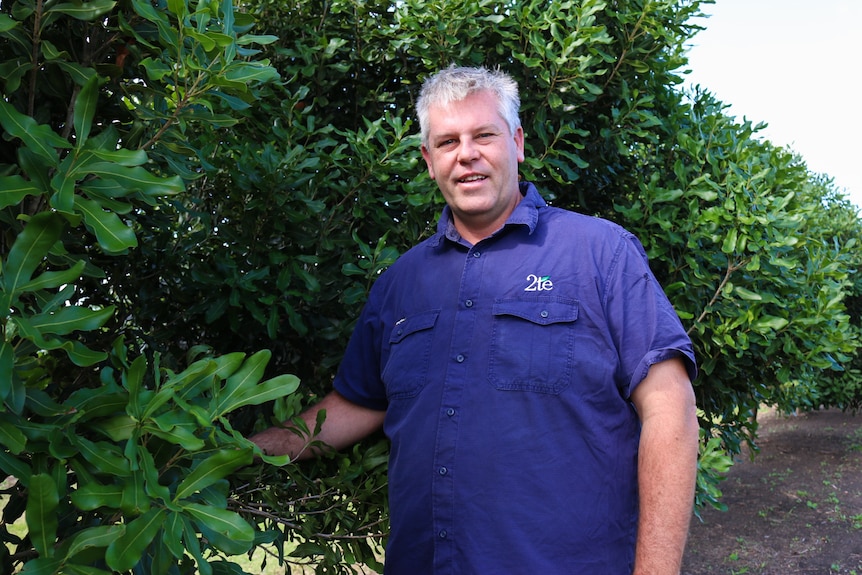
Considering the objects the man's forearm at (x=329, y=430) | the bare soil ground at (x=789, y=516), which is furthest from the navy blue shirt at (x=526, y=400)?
the bare soil ground at (x=789, y=516)

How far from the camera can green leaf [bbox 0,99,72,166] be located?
165 centimetres

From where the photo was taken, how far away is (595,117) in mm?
4168

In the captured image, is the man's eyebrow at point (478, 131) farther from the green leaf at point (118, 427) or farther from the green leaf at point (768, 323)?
the green leaf at point (768, 323)

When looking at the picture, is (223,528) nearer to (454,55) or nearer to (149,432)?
(149,432)

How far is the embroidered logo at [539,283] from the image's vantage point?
8.75 feet

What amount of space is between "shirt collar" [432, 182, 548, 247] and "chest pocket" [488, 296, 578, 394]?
0.30 meters

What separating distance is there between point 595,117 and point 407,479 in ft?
7.65

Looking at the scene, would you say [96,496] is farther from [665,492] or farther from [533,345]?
[665,492]

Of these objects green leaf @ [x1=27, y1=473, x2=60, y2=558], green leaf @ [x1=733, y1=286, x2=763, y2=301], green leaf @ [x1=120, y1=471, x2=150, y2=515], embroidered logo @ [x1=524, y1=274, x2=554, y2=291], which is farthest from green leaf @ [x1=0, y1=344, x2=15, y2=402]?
green leaf @ [x1=733, y1=286, x2=763, y2=301]

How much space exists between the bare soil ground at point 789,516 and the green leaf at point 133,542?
7.67 meters

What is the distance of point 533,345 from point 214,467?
3.98ft

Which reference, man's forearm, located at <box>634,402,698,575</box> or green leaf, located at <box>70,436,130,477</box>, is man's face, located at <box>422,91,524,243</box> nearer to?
man's forearm, located at <box>634,402,698,575</box>

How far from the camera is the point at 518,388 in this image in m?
2.52

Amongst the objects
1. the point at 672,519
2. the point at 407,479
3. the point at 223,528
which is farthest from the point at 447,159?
the point at 223,528
